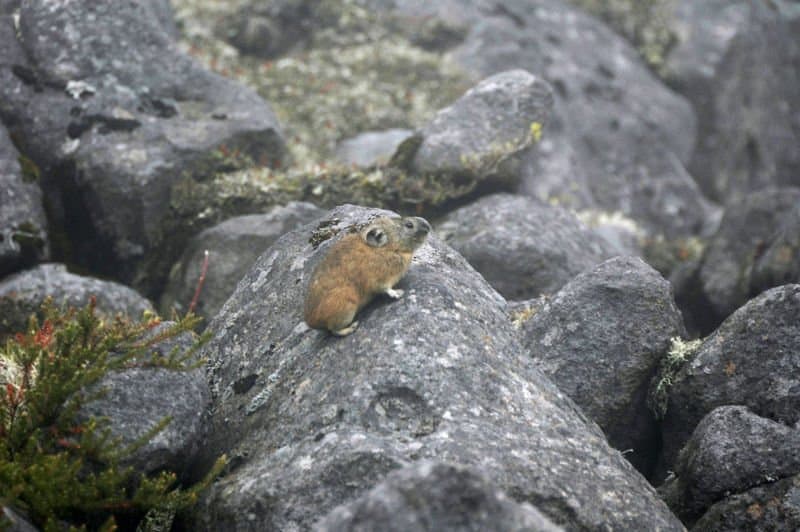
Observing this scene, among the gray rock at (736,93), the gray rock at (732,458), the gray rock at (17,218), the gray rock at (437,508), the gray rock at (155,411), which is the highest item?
A: the gray rock at (437,508)

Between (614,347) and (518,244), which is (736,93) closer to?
(518,244)

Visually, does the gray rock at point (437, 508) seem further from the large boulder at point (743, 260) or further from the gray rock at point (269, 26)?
the gray rock at point (269, 26)

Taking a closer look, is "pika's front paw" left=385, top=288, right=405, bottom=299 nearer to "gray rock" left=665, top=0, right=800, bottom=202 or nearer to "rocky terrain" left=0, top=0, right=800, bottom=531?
"rocky terrain" left=0, top=0, right=800, bottom=531

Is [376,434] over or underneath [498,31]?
over

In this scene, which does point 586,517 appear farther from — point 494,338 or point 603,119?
point 603,119

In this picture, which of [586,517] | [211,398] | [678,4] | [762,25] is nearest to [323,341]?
[211,398]

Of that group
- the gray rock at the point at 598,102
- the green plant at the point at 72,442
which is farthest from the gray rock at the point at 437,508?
the gray rock at the point at 598,102
